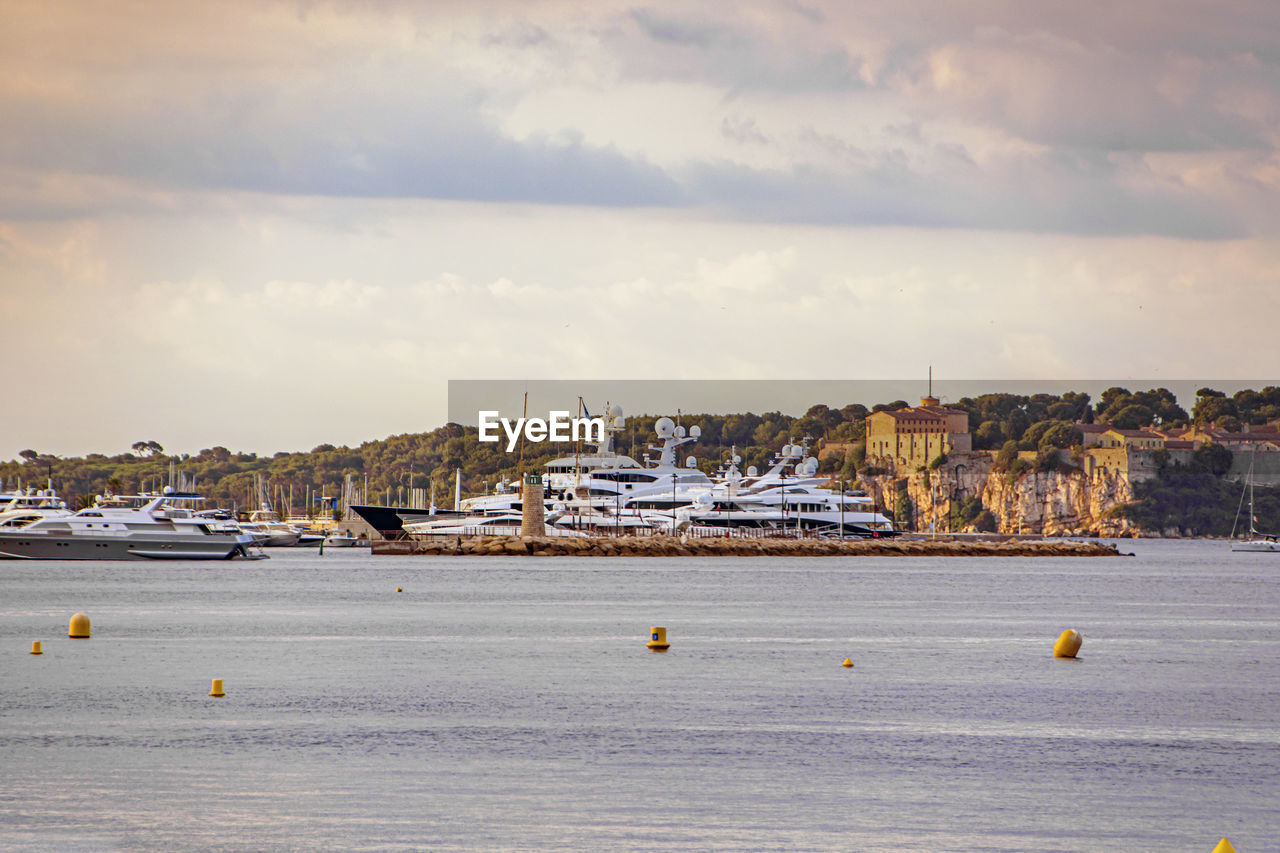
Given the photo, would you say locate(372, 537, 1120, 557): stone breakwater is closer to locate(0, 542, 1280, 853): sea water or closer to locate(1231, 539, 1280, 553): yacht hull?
locate(1231, 539, 1280, 553): yacht hull

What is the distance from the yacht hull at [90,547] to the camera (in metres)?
92.8

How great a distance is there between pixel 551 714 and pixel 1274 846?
13.9 meters

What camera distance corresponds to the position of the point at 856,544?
14550 cm

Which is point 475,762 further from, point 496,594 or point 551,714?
point 496,594

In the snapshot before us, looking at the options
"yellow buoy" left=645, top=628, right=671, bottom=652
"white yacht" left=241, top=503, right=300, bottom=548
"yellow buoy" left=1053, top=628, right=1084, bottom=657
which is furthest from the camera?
"white yacht" left=241, top=503, right=300, bottom=548

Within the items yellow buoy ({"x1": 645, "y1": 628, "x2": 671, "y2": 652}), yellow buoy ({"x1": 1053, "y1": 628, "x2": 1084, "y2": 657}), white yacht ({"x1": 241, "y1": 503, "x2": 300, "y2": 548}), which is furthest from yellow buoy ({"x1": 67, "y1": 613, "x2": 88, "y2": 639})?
white yacht ({"x1": 241, "y1": 503, "x2": 300, "y2": 548})

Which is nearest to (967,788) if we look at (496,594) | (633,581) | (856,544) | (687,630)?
(687,630)

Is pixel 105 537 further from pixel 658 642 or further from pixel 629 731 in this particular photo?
pixel 629 731

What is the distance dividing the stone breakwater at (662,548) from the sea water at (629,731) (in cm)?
7148

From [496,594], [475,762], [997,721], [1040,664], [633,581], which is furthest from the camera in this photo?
[633,581]

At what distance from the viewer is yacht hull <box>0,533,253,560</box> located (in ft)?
304

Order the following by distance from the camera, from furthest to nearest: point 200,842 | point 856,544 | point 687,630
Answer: point 856,544 < point 687,630 < point 200,842

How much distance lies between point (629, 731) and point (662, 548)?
107 m

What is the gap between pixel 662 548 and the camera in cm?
13212
